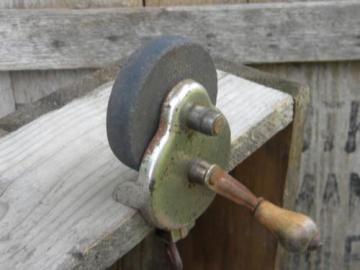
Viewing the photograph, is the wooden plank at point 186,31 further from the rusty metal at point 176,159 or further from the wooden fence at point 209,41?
the rusty metal at point 176,159

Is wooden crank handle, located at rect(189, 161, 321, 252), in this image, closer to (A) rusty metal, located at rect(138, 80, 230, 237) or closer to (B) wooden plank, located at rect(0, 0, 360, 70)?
(A) rusty metal, located at rect(138, 80, 230, 237)

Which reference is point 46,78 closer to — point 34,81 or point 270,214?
point 34,81

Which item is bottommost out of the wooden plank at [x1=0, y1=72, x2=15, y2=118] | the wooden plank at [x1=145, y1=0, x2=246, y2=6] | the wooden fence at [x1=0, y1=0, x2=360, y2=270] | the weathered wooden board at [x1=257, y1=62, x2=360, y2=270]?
the weathered wooden board at [x1=257, y1=62, x2=360, y2=270]

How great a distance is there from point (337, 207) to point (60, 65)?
983 millimetres

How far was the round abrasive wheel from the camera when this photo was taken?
0.86 m

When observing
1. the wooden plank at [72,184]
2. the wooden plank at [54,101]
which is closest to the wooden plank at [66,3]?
the wooden plank at [54,101]

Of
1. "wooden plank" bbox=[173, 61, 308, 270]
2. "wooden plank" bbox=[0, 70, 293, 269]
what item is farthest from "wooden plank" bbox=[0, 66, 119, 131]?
"wooden plank" bbox=[173, 61, 308, 270]

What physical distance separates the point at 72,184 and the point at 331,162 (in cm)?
120

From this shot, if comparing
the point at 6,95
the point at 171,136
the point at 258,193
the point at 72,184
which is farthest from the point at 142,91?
the point at 6,95

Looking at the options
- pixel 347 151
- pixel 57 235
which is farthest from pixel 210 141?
pixel 347 151

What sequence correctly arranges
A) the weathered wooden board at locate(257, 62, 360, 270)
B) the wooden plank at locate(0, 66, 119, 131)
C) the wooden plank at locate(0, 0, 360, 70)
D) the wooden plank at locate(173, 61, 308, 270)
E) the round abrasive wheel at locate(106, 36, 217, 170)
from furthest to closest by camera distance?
the weathered wooden board at locate(257, 62, 360, 270) < the wooden plank at locate(0, 0, 360, 70) < the wooden plank at locate(173, 61, 308, 270) < the wooden plank at locate(0, 66, 119, 131) < the round abrasive wheel at locate(106, 36, 217, 170)

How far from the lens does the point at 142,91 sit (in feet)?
2.84

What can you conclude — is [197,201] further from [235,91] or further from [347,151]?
[347,151]

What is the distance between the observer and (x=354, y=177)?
81.3 inches
